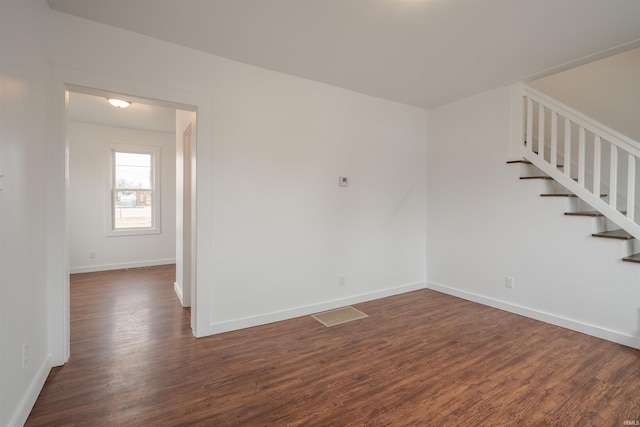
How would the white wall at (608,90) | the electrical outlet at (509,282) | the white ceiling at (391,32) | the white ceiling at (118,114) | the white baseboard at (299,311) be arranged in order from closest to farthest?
1. the white ceiling at (391,32)
2. the white baseboard at (299,311)
3. the white wall at (608,90)
4. the electrical outlet at (509,282)
5. the white ceiling at (118,114)

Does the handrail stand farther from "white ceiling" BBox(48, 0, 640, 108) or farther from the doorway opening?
the doorway opening

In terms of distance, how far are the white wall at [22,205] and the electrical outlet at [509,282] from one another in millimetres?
4295

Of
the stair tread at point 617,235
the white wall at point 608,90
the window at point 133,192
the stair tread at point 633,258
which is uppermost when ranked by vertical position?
the white wall at point 608,90

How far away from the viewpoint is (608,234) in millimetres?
2826

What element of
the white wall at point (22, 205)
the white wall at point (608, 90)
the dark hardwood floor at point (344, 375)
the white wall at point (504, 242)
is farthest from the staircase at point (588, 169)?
the white wall at point (22, 205)

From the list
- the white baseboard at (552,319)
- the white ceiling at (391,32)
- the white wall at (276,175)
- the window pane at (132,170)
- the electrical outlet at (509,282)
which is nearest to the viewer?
the white ceiling at (391,32)

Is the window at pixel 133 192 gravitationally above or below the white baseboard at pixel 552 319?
above

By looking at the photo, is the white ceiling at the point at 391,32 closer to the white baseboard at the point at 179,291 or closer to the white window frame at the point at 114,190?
the white baseboard at the point at 179,291

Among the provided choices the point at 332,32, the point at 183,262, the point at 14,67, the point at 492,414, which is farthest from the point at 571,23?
the point at 183,262

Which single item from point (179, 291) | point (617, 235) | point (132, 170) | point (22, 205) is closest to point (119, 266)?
point (132, 170)

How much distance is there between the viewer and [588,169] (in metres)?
3.54

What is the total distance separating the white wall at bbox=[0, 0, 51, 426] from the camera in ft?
4.96

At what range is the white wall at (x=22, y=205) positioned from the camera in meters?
1.51

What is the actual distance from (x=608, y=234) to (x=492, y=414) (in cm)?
221
